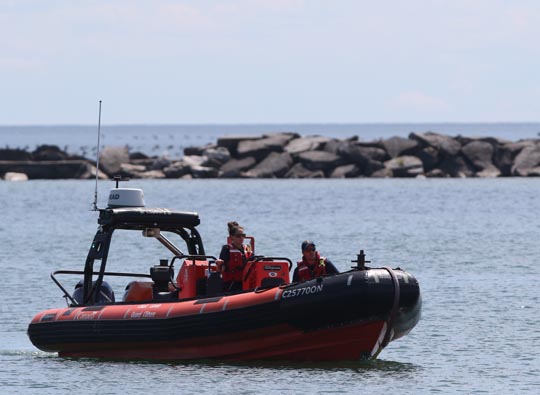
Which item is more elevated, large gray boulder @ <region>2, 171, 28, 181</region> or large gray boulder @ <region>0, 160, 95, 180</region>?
large gray boulder @ <region>0, 160, 95, 180</region>

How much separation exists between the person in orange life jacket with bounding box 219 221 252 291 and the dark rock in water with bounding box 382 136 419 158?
57.5 meters

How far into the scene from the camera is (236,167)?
78812 mm

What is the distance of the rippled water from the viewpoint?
59.4ft

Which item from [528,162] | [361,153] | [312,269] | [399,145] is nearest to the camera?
[312,269]

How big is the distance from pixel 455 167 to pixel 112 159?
19.4m

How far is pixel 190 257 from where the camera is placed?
63.5 ft

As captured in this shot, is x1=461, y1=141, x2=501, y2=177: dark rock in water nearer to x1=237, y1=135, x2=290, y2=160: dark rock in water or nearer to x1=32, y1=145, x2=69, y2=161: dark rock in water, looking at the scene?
x1=237, y1=135, x2=290, y2=160: dark rock in water

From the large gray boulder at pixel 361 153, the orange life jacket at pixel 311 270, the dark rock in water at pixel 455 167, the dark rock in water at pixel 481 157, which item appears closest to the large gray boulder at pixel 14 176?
the large gray boulder at pixel 361 153

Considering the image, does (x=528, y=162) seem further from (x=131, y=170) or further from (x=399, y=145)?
(x=131, y=170)

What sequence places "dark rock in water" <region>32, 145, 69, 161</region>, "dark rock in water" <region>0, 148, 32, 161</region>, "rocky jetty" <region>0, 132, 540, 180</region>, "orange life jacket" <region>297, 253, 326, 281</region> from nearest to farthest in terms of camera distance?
"orange life jacket" <region>297, 253, 326, 281</region> → "rocky jetty" <region>0, 132, 540, 180</region> → "dark rock in water" <region>32, 145, 69, 161</region> → "dark rock in water" <region>0, 148, 32, 161</region>

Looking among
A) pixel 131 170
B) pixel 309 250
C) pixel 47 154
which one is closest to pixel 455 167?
pixel 131 170

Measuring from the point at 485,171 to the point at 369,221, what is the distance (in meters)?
29.2

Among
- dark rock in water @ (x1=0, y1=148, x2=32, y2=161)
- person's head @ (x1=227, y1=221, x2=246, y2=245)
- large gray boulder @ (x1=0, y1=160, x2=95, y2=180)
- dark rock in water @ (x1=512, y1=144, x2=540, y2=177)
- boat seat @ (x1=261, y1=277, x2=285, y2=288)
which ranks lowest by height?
large gray boulder @ (x1=0, y1=160, x2=95, y2=180)

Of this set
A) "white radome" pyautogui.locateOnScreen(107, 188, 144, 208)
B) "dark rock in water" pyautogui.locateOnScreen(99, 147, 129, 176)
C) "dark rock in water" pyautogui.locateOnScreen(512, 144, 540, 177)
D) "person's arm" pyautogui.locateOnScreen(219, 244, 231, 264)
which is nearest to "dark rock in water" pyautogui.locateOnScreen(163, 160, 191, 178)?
"dark rock in water" pyautogui.locateOnScreen(99, 147, 129, 176)
